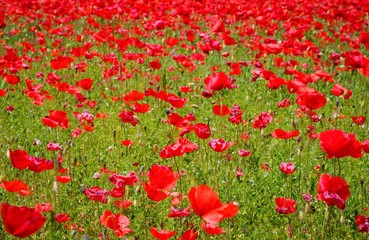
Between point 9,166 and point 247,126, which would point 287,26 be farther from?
point 9,166

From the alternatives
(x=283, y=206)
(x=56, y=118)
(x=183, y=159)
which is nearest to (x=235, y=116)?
(x=183, y=159)

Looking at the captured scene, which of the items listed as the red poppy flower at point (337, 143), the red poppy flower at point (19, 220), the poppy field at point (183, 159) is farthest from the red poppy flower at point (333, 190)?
the red poppy flower at point (19, 220)

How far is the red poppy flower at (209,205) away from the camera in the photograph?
1897mm

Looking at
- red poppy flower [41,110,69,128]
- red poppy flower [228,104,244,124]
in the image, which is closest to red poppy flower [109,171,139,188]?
red poppy flower [41,110,69,128]

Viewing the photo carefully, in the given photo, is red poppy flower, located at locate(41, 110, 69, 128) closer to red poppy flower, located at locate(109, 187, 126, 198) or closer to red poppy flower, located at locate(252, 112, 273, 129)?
red poppy flower, located at locate(109, 187, 126, 198)

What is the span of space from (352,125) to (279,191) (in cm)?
185

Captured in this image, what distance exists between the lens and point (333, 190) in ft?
7.66

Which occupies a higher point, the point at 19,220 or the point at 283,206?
the point at 19,220

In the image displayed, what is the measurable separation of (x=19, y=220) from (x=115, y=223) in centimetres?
82

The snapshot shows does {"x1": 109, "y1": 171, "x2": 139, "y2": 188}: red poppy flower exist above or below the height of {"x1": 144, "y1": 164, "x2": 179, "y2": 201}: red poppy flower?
below

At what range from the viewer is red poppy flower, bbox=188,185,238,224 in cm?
190

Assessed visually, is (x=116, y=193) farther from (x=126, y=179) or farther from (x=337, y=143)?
(x=337, y=143)

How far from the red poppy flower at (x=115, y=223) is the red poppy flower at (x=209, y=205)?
611 millimetres

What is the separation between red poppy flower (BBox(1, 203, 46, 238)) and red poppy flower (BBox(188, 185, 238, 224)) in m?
0.60
